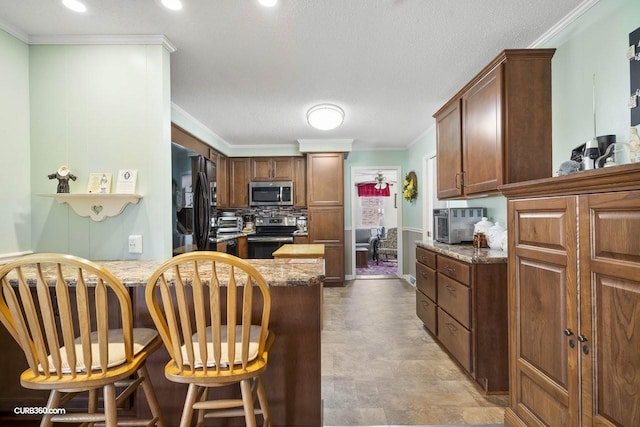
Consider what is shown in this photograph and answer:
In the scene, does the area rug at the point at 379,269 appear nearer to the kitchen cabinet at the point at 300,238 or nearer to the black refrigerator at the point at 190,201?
the kitchen cabinet at the point at 300,238

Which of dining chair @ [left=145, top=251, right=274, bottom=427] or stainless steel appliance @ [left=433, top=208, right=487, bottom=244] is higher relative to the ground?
stainless steel appliance @ [left=433, top=208, right=487, bottom=244]

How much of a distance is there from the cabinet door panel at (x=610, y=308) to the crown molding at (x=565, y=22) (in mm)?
1411

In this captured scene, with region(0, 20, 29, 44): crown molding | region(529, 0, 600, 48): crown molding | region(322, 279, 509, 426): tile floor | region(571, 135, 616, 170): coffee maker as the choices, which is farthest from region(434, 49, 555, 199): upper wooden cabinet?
region(0, 20, 29, 44): crown molding

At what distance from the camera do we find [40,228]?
6.91ft

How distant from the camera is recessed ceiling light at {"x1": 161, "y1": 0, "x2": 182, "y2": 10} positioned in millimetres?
1774

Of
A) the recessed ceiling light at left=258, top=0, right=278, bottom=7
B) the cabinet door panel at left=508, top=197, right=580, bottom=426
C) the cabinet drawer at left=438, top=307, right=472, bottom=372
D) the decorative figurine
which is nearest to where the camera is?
the cabinet door panel at left=508, top=197, right=580, bottom=426

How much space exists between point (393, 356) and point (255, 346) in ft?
5.70

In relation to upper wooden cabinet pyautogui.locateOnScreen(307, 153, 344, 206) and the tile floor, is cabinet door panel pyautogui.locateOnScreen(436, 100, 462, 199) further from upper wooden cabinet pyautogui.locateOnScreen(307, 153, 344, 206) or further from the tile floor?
upper wooden cabinet pyautogui.locateOnScreen(307, 153, 344, 206)

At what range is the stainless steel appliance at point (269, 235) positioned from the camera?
5141 mm

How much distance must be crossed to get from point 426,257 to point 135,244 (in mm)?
2433

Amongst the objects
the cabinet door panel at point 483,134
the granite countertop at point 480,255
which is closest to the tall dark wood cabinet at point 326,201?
the granite countertop at point 480,255

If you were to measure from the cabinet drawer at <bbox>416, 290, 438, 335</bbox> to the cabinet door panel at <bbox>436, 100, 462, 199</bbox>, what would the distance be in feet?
3.33

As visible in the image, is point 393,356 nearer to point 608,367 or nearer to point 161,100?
point 608,367

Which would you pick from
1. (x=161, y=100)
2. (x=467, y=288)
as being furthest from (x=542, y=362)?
(x=161, y=100)
